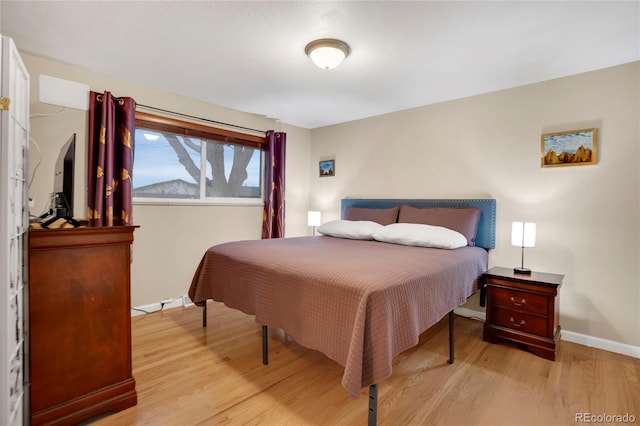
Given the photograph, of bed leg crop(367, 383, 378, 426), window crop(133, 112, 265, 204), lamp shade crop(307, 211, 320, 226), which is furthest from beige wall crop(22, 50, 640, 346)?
bed leg crop(367, 383, 378, 426)

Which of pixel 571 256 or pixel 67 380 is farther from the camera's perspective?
pixel 571 256

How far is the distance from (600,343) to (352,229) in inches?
85.4

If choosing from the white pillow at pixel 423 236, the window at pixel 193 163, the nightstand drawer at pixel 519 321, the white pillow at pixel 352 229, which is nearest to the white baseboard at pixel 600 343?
the nightstand drawer at pixel 519 321

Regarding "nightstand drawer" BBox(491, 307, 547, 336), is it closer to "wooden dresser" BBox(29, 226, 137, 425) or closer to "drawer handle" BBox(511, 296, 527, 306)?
"drawer handle" BBox(511, 296, 527, 306)

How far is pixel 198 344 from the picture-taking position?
93.7 inches

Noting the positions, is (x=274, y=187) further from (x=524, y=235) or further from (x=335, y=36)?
(x=524, y=235)

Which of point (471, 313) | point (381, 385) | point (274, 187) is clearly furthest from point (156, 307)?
point (471, 313)

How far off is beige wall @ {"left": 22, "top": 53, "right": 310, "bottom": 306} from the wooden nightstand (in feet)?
8.89

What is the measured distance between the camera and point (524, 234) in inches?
96.0

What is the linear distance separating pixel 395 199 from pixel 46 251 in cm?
312

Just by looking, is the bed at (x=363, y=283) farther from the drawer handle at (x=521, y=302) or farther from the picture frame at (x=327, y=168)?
the picture frame at (x=327, y=168)

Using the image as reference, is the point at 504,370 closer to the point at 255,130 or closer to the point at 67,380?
the point at 67,380

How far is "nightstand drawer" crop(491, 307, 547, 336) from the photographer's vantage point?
2.25m

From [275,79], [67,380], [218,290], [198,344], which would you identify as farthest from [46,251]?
[275,79]
